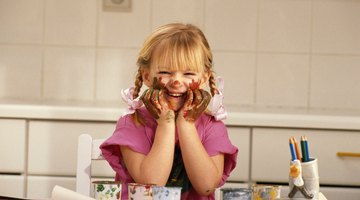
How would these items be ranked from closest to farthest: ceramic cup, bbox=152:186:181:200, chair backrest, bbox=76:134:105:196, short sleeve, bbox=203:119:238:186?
ceramic cup, bbox=152:186:181:200 < short sleeve, bbox=203:119:238:186 < chair backrest, bbox=76:134:105:196

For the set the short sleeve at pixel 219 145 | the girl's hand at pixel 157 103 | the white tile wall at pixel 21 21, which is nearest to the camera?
the girl's hand at pixel 157 103

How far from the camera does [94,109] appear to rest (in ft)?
8.84

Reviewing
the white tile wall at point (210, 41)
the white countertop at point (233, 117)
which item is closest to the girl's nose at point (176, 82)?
the white countertop at point (233, 117)

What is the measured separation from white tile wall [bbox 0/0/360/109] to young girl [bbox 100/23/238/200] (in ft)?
4.81

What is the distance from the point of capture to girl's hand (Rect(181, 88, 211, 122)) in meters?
1.62

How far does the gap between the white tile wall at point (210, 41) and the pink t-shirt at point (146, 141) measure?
1445 millimetres

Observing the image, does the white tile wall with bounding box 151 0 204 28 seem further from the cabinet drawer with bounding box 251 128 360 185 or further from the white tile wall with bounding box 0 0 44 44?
the cabinet drawer with bounding box 251 128 360 185

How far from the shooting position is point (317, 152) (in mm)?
2719

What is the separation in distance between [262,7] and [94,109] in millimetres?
946

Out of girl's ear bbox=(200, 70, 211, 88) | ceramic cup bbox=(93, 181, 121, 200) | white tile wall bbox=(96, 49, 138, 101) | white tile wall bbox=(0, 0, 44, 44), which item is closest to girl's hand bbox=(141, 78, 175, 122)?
girl's ear bbox=(200, 70, 211, 88)

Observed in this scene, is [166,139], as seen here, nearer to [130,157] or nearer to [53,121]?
[130,157]

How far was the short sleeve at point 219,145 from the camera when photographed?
67.7 inches

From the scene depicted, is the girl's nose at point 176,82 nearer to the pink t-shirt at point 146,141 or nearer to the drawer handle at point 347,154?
the pink t-shirt at point 146,141

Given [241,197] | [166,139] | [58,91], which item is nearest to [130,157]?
[166,139]
